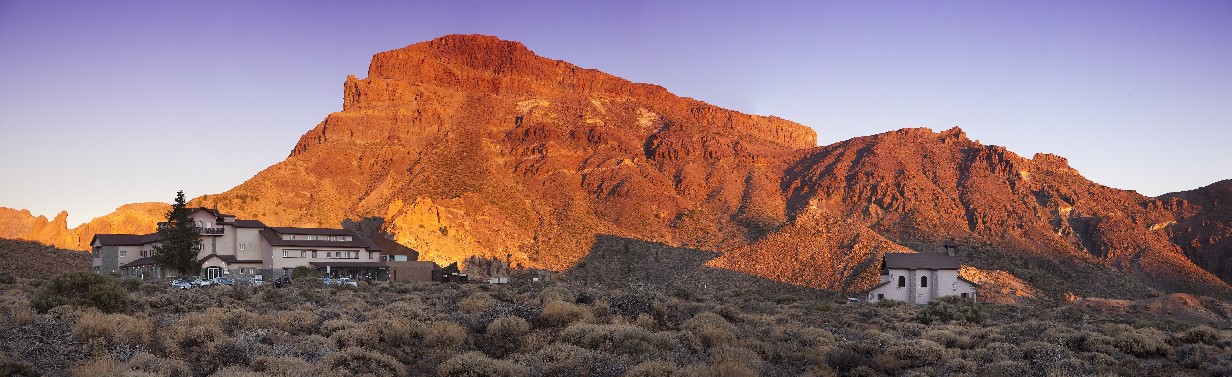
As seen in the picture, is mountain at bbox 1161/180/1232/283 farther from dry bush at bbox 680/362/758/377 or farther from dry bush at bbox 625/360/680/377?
dry bush at bbox 625/360/680/377

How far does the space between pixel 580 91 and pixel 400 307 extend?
11912cm

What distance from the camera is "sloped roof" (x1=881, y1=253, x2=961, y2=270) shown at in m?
56.7

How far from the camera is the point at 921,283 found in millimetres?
56375

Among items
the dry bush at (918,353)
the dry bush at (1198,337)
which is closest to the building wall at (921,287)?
the dry bush at (1198,337)

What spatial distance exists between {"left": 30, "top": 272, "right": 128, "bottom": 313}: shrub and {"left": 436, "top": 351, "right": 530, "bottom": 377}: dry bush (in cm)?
1326

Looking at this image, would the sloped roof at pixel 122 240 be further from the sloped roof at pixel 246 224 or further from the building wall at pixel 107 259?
the sloped roof at pixel 246 224

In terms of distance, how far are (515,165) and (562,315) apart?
9092 centimetres

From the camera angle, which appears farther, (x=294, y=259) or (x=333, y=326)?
(x=294, y=259)

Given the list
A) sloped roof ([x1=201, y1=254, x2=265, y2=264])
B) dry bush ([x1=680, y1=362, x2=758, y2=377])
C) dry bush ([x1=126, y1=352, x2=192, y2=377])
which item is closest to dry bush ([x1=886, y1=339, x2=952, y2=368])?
dry bush ([x1=680, y1=362, x2=758, y2=377])

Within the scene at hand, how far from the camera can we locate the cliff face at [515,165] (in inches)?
3580

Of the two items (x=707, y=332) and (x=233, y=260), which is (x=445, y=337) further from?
(x=233, y=260)

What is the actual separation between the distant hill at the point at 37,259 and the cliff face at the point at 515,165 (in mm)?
16359

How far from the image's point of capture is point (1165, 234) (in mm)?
92875

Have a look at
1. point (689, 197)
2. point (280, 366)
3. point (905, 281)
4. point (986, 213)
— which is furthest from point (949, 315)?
point (689, 197)
